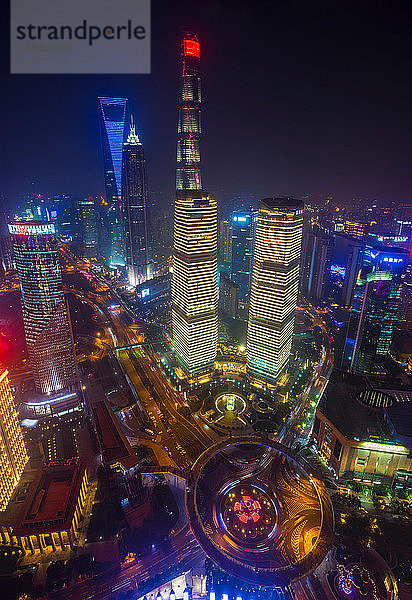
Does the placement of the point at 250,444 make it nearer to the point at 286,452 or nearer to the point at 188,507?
the point at 286,452

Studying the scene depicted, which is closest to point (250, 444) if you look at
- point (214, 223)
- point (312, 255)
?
point (214, 223)

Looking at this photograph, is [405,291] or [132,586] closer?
[132,586]

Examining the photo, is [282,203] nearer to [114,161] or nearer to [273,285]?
[273,285]

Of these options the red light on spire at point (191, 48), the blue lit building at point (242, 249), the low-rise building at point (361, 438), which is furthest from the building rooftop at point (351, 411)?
the red light on spire at point (191, 48)

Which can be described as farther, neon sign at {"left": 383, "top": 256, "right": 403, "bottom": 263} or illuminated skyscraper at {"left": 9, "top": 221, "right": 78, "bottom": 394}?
neon sign at {"left": 383, "top": 256, "right": 403, "bottom": 263}

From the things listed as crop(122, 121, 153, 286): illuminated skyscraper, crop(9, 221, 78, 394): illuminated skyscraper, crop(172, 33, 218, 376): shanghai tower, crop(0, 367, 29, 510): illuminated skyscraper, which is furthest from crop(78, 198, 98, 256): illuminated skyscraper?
crop(0, 367, 29, 510): illuminated skyscraper

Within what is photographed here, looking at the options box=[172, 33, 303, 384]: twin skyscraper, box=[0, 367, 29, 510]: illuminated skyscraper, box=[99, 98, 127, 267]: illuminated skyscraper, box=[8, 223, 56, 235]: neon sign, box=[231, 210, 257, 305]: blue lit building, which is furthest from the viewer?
box=[99, 98, 127, 267]: illuminated skyscraper

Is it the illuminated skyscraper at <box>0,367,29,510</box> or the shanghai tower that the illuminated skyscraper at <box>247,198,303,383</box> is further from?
the illuminated skyscraper at <box>0,367,29,510</box>

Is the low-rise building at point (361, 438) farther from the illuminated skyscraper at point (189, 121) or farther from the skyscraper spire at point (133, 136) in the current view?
the skyscraper spire at point (133, 136)
